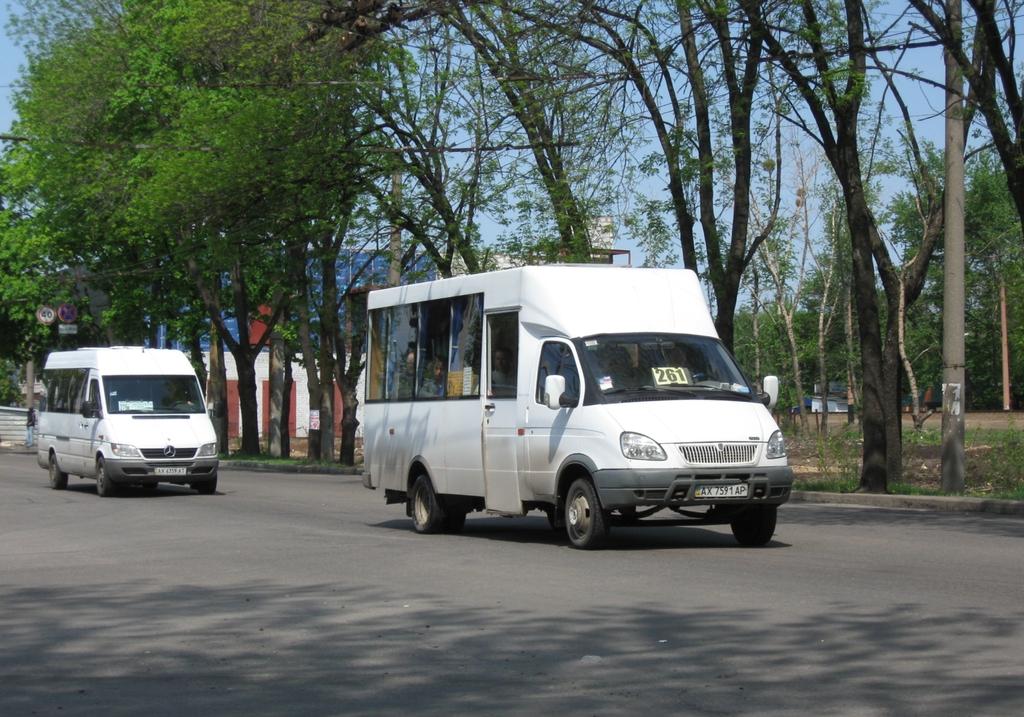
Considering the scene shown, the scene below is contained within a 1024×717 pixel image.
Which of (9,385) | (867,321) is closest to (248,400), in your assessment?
(867,321)

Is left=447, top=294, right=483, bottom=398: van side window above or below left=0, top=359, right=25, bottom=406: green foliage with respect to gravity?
below

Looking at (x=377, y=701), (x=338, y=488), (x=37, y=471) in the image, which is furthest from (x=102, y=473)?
(x=377, y=701)

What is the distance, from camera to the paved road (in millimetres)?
7102

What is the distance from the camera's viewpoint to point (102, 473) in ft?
83.4

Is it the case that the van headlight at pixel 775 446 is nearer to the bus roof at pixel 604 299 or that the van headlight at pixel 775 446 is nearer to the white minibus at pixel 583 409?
the white minibus at pixel 583 409

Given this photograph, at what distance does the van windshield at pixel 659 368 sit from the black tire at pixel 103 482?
1332 centimetres

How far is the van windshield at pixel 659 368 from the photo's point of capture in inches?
553

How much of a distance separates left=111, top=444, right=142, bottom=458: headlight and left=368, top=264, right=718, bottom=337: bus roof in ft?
37.9

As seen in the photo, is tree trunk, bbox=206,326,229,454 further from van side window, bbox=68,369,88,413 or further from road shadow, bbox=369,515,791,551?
road shadow, bbox=369,515,791,551

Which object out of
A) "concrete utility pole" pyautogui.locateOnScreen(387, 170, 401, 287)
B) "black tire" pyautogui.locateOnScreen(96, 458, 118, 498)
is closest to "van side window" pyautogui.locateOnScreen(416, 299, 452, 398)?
"black tire" pyautogui.locateOnScreen(96, 458, 118, 498)

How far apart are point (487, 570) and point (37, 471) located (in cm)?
2676

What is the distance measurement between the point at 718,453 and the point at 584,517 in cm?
143

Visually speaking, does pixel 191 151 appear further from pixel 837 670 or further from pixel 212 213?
pixel 837 670

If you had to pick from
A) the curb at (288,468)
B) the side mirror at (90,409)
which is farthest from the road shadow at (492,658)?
the curb at (288,468)
